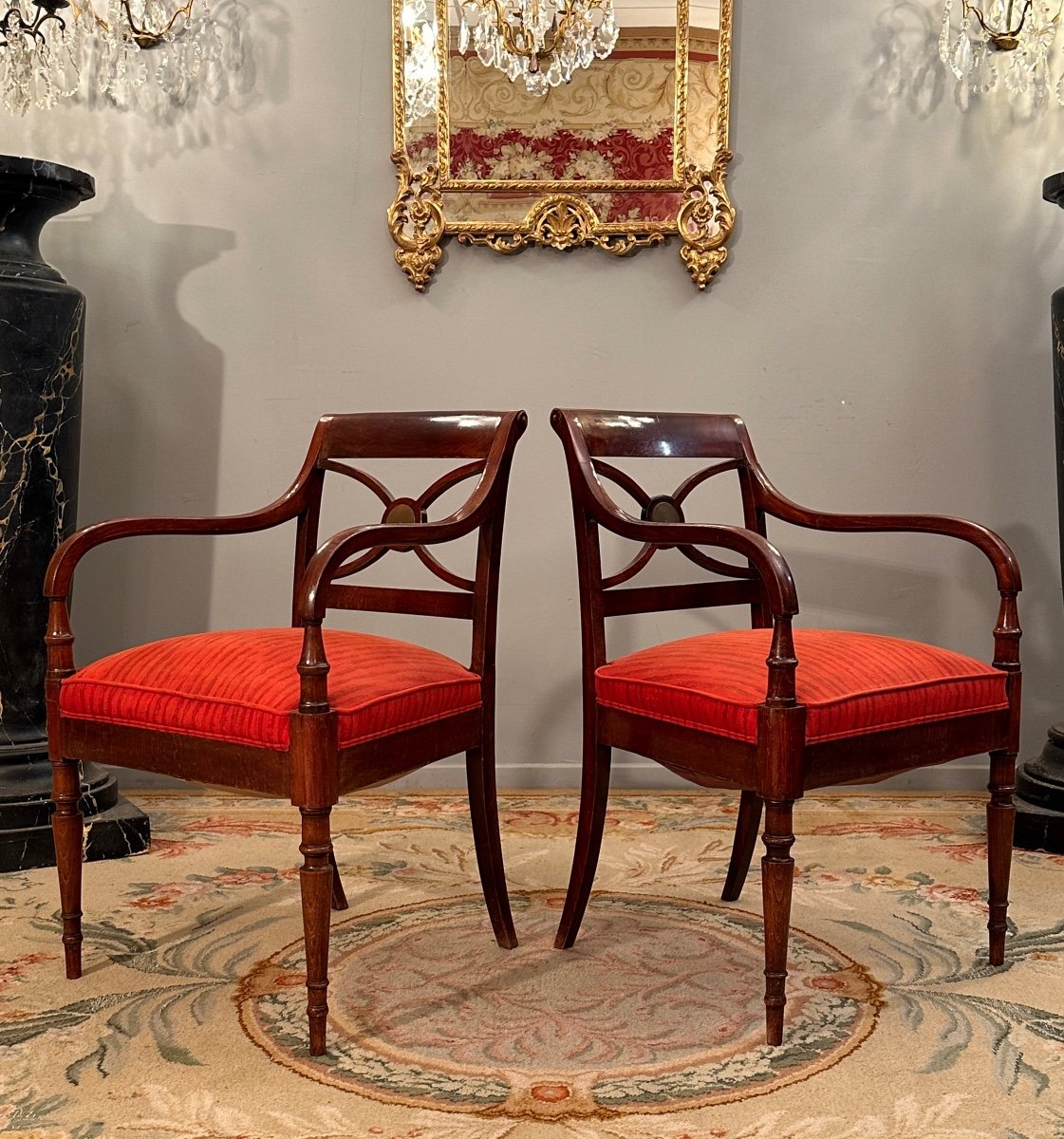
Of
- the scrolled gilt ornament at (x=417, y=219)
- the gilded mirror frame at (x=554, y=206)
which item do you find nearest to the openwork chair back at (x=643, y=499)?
the gilded mirror frame at (x=554, y=206)

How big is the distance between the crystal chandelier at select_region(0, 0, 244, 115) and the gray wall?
73 mm

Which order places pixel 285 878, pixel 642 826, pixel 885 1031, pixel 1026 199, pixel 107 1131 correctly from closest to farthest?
1. pixel 107 1131
2. pixel 885 1031
3. pixel 285 878
4. pixel 642 826
5. pixel 1026 199

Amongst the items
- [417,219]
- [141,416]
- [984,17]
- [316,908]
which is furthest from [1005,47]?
[316,908]

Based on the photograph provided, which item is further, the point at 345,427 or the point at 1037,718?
the point at 1037,718

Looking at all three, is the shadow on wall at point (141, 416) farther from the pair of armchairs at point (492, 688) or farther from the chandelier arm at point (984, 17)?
the chandelier arm at point (984, 17)

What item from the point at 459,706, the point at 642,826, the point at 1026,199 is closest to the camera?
the point at 459,706

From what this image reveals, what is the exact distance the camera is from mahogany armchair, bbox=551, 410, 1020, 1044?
181 centimetres

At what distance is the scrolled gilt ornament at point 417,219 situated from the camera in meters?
3.19

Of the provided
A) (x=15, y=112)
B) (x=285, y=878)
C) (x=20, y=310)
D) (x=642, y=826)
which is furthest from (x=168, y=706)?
(x=15, y=112)

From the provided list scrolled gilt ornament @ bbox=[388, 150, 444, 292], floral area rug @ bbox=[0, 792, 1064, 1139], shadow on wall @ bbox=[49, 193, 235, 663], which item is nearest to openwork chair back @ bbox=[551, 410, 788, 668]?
floral area rug @ bbox=[0, 792, 1064, 1139]

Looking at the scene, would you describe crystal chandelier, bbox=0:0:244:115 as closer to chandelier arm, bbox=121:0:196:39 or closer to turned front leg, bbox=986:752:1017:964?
chandelier arm, bbox=121:0:196:39

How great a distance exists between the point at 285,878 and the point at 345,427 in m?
0.92

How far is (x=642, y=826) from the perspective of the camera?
3.00 meters

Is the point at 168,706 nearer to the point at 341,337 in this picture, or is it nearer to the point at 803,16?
the point at 341,337
